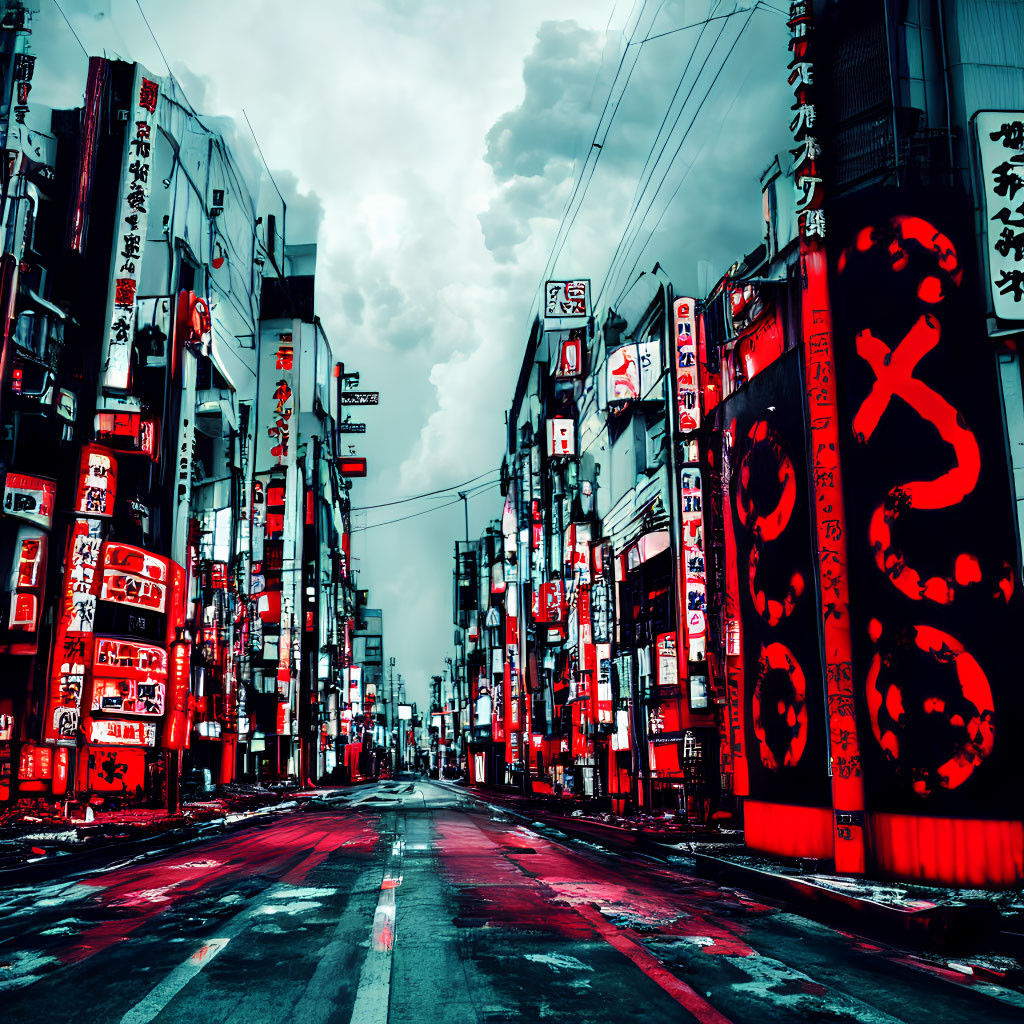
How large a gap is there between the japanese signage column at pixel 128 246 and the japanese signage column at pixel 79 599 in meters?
3.54

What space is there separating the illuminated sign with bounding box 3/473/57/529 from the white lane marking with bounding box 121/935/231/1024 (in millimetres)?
25498

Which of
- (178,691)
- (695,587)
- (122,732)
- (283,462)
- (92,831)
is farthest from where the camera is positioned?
(283,462)

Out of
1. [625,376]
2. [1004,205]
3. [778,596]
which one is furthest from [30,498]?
[1004,205]

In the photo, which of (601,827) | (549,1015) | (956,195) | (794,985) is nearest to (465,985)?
(549,1015)

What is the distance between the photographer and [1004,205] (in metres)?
12.9

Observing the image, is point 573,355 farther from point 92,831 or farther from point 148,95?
point 92,831

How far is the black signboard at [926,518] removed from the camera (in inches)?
479

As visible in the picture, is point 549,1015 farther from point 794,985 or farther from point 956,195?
point 956,195

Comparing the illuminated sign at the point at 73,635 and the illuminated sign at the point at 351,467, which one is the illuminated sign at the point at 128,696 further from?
the illuminated sign at the point at 351,467

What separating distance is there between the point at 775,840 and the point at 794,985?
961 centimetres

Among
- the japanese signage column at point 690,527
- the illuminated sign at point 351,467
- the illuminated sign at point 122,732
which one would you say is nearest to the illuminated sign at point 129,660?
the illuminated sign at point 122,732

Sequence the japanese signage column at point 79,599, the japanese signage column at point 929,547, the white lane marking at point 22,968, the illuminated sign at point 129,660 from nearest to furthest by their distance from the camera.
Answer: the white lane marking at point 22,968 < the japanese signage column at point 929,547 < the japanese signage column at point 79,599 < the illuminated sign at point 129,660

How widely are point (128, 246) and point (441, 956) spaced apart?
3211cm

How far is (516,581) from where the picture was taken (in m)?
72.9
